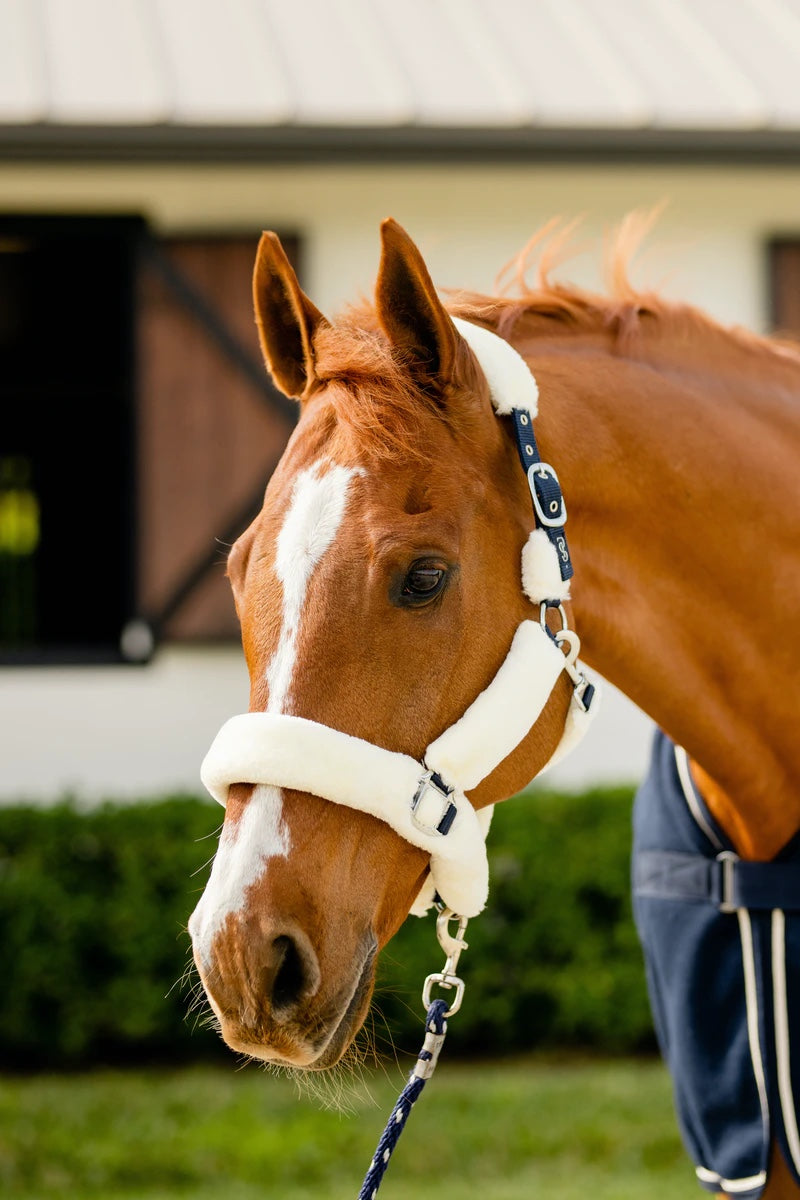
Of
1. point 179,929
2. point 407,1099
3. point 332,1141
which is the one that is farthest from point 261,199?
point 407,1099

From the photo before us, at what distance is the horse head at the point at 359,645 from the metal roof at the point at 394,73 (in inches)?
155

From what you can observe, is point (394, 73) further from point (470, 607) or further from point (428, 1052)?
point (428, 1052)

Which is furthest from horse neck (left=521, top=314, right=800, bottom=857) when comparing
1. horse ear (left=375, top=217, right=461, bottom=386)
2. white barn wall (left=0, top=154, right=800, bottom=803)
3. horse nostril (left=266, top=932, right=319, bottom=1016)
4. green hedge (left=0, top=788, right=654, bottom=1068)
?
white barn wall (left=0, top=154, right=800, bottom=803)

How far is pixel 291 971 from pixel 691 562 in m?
0.92

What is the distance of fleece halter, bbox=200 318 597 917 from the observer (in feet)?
5.24

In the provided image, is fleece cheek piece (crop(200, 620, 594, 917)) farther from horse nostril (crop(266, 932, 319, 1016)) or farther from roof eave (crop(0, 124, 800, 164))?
roof eave (crop(0, 124, 800, 164))

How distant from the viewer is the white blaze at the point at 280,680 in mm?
1560

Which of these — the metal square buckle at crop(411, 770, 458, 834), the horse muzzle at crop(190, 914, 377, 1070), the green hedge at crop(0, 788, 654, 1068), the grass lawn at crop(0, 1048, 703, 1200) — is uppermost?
the metal square buckle at crop(411, 770, 458, 834)

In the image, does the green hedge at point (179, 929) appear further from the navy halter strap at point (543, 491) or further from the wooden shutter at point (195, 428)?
the navy halter strap at point (543, 491)

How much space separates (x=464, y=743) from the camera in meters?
A: 1.70

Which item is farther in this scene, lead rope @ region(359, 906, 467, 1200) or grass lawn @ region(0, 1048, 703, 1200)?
grass lawn @ region(0, 1048, 703, 1200)

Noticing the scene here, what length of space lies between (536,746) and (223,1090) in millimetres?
3873

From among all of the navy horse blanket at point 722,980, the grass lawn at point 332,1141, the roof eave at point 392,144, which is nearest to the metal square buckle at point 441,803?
the navy horse blanket at point 722,980

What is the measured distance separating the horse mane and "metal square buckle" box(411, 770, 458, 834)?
17.2 inches
